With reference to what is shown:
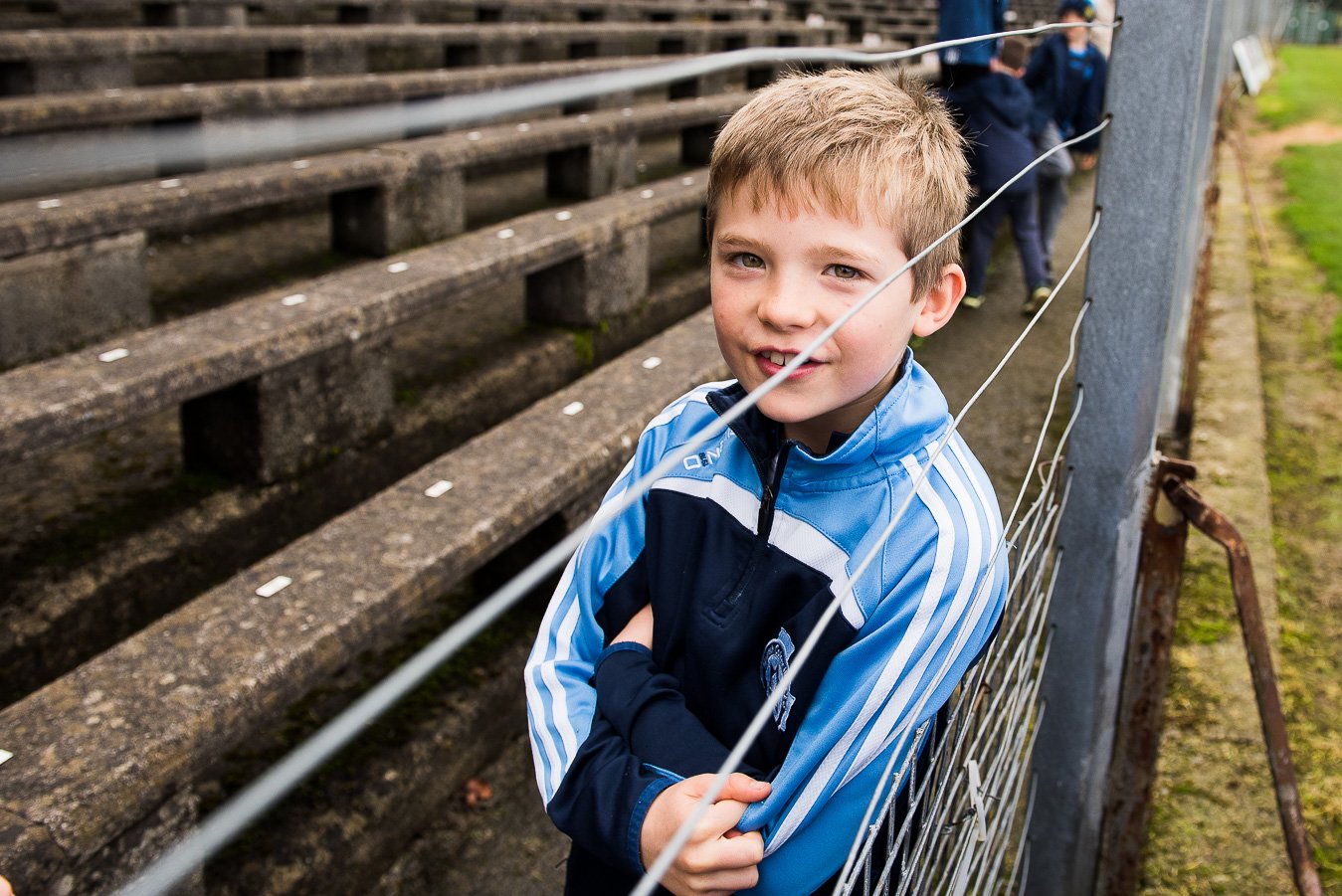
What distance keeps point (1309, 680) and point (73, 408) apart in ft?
10.5

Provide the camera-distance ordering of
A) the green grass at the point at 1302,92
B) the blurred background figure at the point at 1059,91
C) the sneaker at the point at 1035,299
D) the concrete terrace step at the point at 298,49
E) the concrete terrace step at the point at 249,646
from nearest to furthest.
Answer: the concrete terrace step at the point at 249,646
the concrete terrace step at the point at 298,49
the sneaker at the point at 1035,299
the blurred background figure at the point at 1059,91
the green grass at the point at 1302,92

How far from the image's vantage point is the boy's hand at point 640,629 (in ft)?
4.75

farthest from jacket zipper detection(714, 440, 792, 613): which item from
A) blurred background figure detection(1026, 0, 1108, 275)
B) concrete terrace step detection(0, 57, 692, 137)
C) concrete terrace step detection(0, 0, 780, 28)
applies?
blurred background figure detection(1026, 0, 1108, 275)

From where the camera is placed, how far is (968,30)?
4.24m

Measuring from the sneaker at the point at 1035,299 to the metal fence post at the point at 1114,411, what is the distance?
288cm

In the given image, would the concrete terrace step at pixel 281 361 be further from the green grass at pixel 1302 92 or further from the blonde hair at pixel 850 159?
the green grass at pixel 1302 92

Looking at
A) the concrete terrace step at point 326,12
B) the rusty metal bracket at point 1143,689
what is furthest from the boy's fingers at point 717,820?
the concrete terrace step at point 326,12

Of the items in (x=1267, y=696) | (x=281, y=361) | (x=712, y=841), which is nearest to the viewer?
(x=712, y=841)

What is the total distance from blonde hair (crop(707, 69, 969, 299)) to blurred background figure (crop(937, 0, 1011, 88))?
292cm

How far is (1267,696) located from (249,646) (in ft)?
5.69

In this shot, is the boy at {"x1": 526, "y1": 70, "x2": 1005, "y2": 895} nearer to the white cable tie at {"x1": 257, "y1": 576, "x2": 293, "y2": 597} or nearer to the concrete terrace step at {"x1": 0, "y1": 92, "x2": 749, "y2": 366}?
the white cable tie at {"x1": 257, "y1": 576, "x2": 293, "y2": 597}

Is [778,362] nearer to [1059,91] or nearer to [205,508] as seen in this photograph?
[205,508]

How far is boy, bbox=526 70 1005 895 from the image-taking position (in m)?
1.22

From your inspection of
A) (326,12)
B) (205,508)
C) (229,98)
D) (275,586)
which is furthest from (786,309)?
(326,12)
